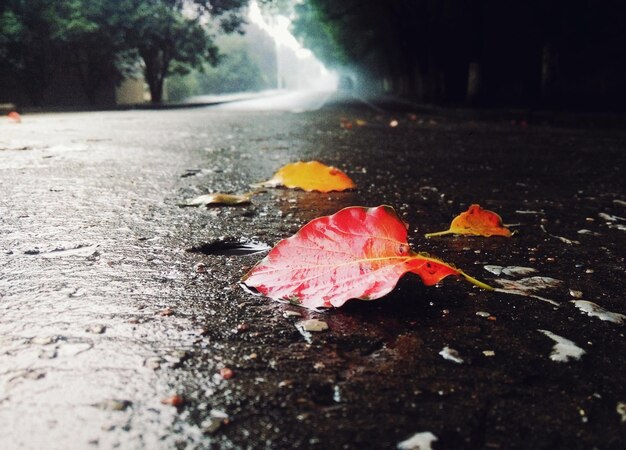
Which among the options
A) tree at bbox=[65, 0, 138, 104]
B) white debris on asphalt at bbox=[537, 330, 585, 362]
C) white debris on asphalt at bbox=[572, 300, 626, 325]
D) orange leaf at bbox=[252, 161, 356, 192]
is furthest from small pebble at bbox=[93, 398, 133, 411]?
tree at bbox=[65, 0, 138, 104]

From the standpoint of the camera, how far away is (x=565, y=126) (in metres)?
8.41

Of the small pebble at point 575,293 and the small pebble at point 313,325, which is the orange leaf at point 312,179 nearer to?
the small pebble at point 575,293

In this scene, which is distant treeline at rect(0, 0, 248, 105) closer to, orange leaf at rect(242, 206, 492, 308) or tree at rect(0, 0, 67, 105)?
tree at rect(0, 0, 67, 105)

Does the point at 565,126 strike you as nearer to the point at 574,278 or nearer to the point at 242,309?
the point at 574,278

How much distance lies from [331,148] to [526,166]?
1754 millimetres

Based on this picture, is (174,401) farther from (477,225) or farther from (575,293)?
(477,225)

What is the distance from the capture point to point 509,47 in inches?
643

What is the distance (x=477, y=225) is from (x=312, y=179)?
3.64ft

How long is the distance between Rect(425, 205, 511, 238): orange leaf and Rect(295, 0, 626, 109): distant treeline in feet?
33.5

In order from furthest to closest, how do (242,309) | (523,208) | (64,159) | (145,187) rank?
1. (64,159)
2. (145,187)
3. (523,208)
4. (242,309)

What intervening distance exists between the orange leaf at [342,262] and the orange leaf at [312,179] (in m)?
1.46

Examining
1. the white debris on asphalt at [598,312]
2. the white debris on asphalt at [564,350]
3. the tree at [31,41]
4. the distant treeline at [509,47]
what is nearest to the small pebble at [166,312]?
the white debris on asphalt at [564,350]

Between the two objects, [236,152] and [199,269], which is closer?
[199,269]

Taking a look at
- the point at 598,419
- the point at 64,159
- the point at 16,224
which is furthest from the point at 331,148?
the point at 598,419
